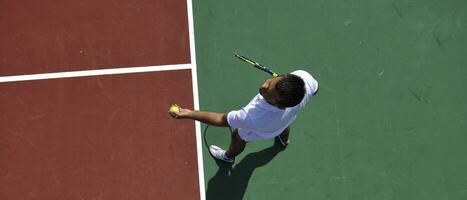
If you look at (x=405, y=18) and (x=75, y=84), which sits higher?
(x=405, y=18)

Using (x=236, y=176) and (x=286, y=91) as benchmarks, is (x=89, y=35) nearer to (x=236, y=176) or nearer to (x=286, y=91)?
(x=236, y=176)

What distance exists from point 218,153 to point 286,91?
73.4 inches

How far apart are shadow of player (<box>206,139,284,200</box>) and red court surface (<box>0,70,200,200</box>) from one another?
21cm

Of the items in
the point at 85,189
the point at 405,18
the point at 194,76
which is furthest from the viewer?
the point at 405,18

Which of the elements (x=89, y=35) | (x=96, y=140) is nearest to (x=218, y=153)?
(x=96, y=140)

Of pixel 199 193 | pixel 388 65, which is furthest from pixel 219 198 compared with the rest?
pixel 388 65

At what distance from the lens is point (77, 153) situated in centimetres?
493

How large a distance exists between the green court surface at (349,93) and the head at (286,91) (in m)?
1.80

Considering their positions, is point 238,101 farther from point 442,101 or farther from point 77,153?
point 442,101

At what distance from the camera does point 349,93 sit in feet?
17.5

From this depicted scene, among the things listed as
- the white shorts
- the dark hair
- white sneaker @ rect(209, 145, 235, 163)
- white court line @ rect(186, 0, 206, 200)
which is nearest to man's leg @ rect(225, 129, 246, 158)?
white sneaker @ rect(209, 145, 235, 163)

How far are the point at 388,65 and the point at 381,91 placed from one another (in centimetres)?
34

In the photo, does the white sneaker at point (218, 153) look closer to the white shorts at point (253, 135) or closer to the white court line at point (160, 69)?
the white court line at point (160, 69)

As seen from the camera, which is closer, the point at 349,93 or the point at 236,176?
the point at 236,176
